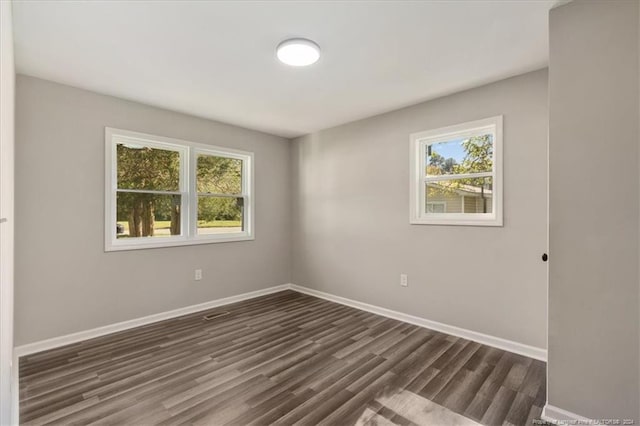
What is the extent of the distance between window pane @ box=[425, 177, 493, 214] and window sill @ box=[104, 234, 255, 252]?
8.51 ft

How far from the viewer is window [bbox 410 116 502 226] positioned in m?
2.97

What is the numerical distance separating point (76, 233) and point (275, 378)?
7.95 feet

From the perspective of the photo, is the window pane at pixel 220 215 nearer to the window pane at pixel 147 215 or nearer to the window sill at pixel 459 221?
A: the window pane at pixel 147 215

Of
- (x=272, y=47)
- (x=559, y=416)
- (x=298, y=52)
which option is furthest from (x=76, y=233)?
(x=559, y=416)

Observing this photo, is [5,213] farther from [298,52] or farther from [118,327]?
[118,327]

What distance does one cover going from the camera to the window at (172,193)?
3340 millimetres

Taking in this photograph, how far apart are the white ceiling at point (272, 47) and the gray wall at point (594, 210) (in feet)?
1.18

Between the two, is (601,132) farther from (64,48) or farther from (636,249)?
(64,48)

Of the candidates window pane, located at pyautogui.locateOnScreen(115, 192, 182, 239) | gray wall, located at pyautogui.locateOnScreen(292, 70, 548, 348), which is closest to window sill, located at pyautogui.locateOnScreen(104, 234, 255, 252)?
window pane, located at pyautogui.locateOnScreen(115, 192, 182, 239)

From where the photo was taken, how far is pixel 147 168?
358cm

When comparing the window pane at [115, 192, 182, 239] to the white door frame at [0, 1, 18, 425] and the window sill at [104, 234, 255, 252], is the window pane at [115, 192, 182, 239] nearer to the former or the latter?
the window sill at [104, 234, 255, 252]

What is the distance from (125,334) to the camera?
316 centimetres

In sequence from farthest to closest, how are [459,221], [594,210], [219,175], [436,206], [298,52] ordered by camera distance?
[219,175] < [436,206] < [459,221] < [298,52] < [594,210]

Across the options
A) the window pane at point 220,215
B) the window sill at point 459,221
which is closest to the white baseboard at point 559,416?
the window sill at point 459,221
